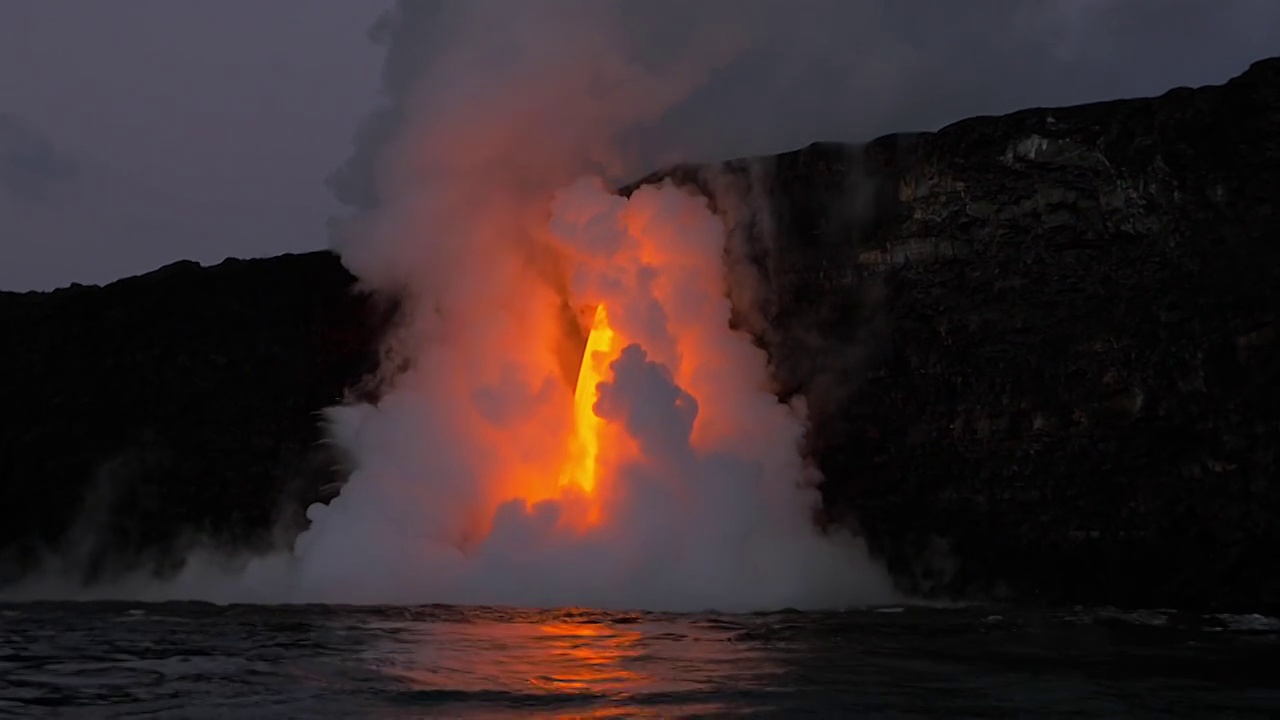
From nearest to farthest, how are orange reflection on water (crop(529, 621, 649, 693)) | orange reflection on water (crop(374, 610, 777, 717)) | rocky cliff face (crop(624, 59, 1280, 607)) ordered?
orange reflection on water (crop(374, 610, 777, 717)) → orange reflection on water (crop(529, 621, 649, 693)) → rocky cliff face (crop(624, 59, 1280, 607))

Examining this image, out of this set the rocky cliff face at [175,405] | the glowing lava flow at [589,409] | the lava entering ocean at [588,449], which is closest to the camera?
the lava entering ocean at [588,449]

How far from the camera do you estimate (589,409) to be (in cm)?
4388

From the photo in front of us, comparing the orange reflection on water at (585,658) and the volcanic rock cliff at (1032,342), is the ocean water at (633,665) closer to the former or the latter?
the orange reflection on water at (585,658)

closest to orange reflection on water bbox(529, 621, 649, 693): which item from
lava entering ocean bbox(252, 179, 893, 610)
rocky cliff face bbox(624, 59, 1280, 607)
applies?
lava entering ocean bbox(252, 179, 893, 610)

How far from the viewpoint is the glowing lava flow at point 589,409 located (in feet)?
A: 140

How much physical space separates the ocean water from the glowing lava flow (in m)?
7.66

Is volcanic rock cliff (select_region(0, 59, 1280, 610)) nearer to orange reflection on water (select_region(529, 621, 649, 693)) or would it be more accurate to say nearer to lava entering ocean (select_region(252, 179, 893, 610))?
lava entering ocean (select_region(252, 179, 893, 610))

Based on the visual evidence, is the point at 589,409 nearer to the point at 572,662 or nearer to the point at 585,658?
the point at 585,658

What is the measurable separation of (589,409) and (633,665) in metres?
20.7

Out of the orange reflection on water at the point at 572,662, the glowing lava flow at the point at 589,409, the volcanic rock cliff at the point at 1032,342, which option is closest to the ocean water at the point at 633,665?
the orange reflection on water at the point at 572,662

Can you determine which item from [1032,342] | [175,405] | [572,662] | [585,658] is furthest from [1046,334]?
[175,405]

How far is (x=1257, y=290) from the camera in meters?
41.8

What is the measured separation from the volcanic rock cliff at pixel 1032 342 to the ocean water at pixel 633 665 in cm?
693

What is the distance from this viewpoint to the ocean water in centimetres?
1934
